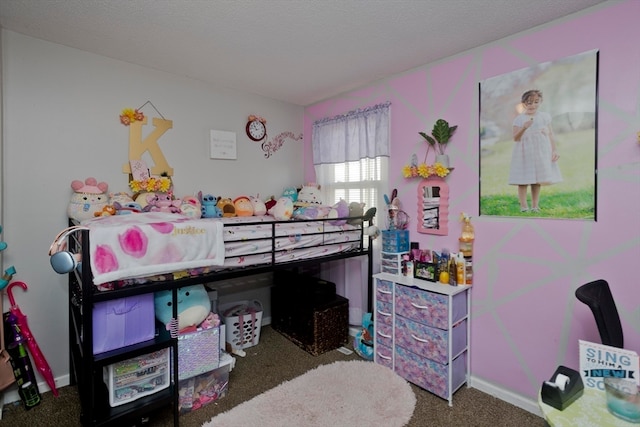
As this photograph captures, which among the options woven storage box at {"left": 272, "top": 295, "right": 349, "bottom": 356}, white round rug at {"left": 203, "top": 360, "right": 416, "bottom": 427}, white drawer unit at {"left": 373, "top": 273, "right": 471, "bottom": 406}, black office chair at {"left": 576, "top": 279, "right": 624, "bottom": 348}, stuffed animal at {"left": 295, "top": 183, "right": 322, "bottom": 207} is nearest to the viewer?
black office chair at {"left": 576, "top": 279, "right": 624, "bottom": 348}

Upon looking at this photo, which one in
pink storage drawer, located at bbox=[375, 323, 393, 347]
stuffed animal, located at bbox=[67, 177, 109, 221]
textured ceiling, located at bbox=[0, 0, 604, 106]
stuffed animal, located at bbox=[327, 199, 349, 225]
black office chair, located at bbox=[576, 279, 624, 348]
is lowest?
pink storage drawer, located at bbox=[375, 323, 393, 347]

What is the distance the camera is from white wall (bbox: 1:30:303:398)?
2143mm

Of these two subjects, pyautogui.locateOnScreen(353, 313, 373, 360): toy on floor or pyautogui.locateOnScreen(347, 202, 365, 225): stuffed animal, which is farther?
pyautogui.locateOnScreen(347, 202, 365, 225): stuffed animal

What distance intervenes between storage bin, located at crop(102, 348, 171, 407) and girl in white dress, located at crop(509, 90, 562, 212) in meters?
2.42

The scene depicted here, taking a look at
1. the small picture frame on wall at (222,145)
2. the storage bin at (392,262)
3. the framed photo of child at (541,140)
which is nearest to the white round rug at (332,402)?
the storage bin at (392,262)

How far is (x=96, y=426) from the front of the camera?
1621mm

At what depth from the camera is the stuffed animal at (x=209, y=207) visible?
2717 mm

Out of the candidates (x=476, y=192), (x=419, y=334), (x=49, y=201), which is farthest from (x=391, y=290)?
(x=49, y=201)

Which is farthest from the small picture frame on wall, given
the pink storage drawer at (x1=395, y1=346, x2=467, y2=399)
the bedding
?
the pink storage drawer at (x1=395, y1=346, x2=467, y2=399)

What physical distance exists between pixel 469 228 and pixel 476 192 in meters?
0.26

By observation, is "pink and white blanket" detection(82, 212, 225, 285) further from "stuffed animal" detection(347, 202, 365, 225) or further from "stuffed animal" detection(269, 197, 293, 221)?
"stuffed animal" detection(347, 202, 365, 225)

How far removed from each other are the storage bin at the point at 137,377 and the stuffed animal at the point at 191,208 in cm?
96

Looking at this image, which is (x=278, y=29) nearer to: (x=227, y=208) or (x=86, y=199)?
(x=227, y=208)

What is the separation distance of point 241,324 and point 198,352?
82cm
